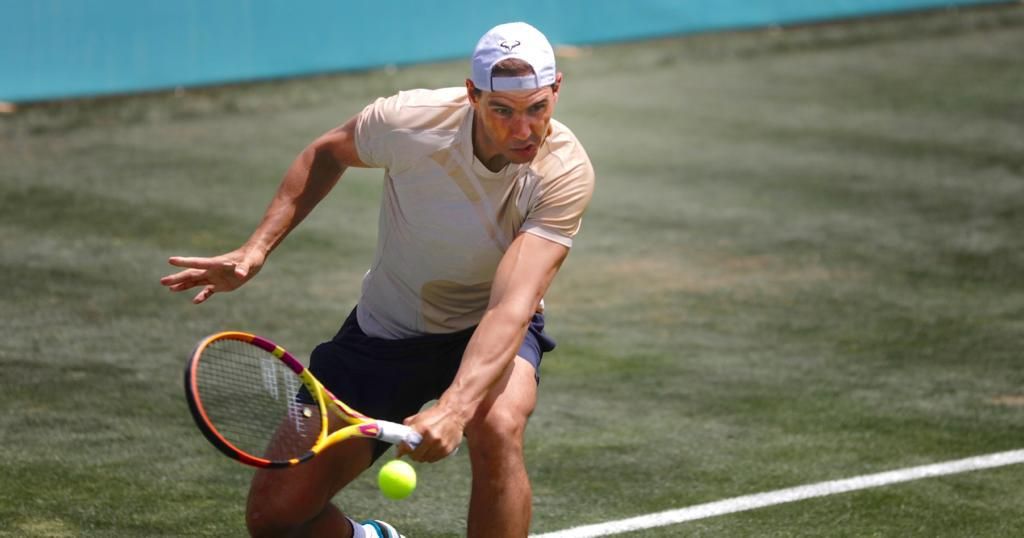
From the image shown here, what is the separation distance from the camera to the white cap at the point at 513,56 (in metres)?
5.47

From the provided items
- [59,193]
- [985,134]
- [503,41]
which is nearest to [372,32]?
[59,193]

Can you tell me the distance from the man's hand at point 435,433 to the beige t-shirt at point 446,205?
82 cm

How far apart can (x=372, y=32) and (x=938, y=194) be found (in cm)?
585

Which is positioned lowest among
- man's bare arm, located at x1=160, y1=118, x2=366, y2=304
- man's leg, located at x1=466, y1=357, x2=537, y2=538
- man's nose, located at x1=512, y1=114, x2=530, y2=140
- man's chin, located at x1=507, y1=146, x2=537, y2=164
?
man's leg, located at x1=466, y1=357, x2=537, y2=538

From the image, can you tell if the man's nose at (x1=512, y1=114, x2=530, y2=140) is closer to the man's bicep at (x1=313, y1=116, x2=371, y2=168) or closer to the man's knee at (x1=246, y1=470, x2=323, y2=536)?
the man's bicep at (x1=313, y1=116, x2=371, y2=168)

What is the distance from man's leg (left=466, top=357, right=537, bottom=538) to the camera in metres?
5.52

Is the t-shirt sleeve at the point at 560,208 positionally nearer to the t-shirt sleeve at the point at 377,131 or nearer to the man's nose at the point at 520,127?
the man's nose at the point at 520,127

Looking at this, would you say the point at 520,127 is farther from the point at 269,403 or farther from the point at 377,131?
the point at 269,403

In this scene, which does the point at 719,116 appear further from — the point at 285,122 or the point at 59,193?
the point at 59,193

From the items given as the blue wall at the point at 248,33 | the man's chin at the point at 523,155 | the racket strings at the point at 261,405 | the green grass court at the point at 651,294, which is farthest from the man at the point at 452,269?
the blue wall at the point at 248,33

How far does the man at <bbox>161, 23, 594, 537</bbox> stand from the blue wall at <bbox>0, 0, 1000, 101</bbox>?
8.46m

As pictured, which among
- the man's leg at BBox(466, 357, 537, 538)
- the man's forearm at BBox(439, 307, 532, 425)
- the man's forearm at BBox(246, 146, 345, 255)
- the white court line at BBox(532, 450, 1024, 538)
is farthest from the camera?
the white court line at BBox(532, 450, 1024, 538)

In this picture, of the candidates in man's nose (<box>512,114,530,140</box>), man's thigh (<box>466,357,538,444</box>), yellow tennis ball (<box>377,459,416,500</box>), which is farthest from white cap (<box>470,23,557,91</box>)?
yellow tennis ball (<box>377,459,416,500</box>)

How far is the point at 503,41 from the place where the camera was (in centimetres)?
552
